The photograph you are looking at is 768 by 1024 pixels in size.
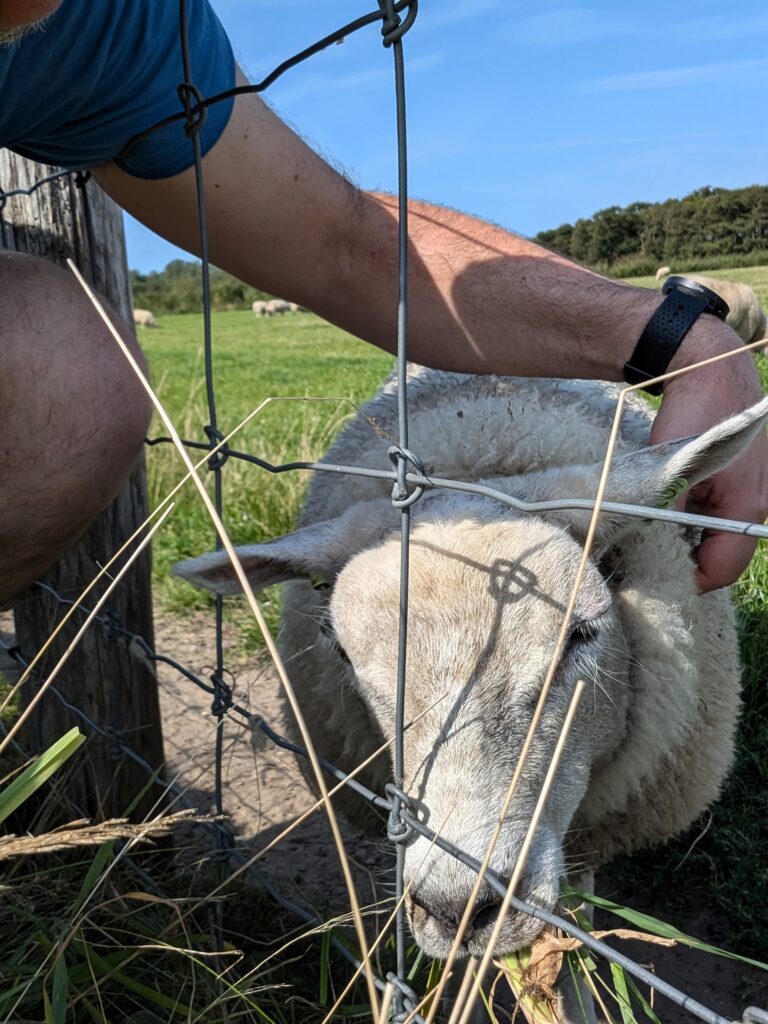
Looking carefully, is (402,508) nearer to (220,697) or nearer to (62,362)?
(220,697)

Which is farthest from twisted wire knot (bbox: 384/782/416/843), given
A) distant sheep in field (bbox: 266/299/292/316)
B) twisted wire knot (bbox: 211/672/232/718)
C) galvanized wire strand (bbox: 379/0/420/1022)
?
distant sheep in field (bbox: 266/299/292/316)

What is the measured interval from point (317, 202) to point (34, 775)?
53.5 inches

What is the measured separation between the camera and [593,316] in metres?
2.04

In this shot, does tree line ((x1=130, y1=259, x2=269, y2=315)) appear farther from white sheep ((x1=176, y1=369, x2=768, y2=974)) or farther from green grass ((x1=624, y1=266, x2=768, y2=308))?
→ white sheep ((x1=176, y1=369, x2=768, y2=974))

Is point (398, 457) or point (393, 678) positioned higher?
point (398, 457)

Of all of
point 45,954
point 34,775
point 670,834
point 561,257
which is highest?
point 561,257

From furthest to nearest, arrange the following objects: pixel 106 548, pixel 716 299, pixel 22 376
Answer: pixel 106 548, pixel 716 299, pixel 22 376

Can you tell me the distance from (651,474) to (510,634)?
387 millimetres

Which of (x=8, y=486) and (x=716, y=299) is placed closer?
(x=8, y=486)

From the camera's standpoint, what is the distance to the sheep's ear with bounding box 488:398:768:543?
4.79 feet

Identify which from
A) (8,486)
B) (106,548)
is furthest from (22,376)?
(106,548)

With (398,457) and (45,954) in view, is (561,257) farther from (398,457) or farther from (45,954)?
(45,954)

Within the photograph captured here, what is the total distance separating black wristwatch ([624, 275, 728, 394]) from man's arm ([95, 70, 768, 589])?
0.03 m

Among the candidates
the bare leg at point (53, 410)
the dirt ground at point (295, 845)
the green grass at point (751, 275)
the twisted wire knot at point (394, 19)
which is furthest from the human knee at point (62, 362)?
the green grass at point (751, 275)
